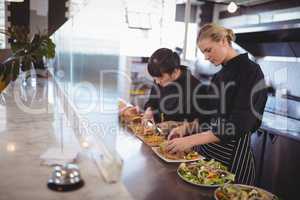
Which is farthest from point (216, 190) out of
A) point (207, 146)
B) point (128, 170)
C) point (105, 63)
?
point (105, 63)

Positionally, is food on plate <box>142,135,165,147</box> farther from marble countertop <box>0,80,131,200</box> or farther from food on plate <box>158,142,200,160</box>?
marble countertop <box>0,80,131,200</box>

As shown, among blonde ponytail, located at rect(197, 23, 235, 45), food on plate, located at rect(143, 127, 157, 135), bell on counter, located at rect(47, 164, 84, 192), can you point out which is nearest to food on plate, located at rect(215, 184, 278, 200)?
bell on counter, located at rect(47, 164, 84, 192)

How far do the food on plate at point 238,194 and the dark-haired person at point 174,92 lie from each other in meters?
0.99

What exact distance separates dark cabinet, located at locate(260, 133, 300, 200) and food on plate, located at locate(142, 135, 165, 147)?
4.34 ft

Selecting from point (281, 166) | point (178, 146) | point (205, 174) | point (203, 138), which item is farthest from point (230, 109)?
point (281, 166)

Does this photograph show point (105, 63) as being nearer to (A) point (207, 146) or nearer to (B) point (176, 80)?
(B) point (176, 80)

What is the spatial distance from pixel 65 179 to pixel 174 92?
4.16ft

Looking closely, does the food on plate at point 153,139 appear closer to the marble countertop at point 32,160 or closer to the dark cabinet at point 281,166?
the marble countertop at point 32,160

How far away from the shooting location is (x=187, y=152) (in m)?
1.34

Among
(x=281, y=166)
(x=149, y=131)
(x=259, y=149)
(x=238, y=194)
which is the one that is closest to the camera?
(x=238, y=194)

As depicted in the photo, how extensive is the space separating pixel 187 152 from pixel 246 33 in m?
1.77

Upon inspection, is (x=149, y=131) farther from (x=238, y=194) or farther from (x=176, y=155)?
(x=238, y=194)

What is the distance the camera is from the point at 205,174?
1.05 meters

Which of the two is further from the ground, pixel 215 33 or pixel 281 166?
pixel 215 33
